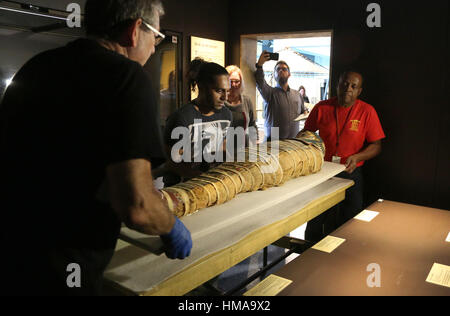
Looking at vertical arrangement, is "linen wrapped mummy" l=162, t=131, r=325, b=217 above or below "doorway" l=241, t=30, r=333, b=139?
below

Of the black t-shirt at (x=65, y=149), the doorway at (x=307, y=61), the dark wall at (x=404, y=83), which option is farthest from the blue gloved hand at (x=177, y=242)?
the doorway at (x=307, y=61)

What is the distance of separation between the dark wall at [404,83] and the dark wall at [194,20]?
3.46 ft

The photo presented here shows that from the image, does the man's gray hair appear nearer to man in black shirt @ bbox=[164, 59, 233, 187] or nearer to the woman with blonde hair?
man in black shirt @ bbox=[164, 59, 233, 187]

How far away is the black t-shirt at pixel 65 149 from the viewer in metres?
0.89

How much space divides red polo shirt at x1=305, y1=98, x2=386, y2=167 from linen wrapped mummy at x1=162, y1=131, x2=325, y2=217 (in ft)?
1.01

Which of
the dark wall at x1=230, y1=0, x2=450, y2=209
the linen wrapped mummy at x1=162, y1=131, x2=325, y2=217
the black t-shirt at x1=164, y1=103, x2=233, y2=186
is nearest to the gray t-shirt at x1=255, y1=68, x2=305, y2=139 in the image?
the dark wall at x1=230, y1=0, x2=450, y2=209

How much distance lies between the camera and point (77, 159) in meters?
0.92

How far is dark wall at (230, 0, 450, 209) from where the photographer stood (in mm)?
2852

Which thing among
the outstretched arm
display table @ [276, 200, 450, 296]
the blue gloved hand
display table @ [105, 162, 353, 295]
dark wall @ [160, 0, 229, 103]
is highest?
dark wall @ [160, 0, 229, 103]

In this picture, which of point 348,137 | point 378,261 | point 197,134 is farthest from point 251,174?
point 348,137

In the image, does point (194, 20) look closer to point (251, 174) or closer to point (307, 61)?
point (251, 174)

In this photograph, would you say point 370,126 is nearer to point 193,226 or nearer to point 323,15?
point 323,15

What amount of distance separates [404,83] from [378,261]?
6.39 feet
